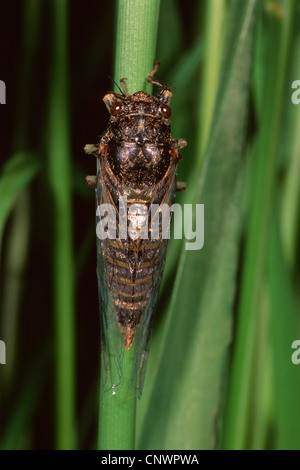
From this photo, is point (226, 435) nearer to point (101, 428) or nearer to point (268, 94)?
point (101, 428)

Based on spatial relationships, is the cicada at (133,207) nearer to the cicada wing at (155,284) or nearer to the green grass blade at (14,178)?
the cicada wing at (155,284)

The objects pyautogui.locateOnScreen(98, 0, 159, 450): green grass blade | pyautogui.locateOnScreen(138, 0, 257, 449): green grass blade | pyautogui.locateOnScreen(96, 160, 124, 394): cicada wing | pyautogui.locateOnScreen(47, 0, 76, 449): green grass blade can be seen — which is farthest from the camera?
pyautogui.locateOnScreen(47, 0, 76, 449): green grass blade

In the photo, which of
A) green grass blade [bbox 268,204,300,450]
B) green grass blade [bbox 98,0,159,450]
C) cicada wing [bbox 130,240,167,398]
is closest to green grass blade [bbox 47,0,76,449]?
cicada wing [bbox 130,240,167,398]

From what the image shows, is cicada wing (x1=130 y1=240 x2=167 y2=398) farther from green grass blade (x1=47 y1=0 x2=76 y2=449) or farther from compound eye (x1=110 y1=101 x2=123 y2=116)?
compound eye (x1=110 y1=101 x2=123 y2=116)

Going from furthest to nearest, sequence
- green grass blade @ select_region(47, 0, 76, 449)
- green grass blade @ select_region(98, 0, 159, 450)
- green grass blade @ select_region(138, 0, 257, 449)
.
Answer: green grass blade @ select_region(47, 0, 76, 449), green grass blade @ select_region(138, 0, 257, 449), green grass blade @ select_region(98, 0, 159, 450)

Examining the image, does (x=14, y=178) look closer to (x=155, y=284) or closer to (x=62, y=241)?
(x=62, y=241)

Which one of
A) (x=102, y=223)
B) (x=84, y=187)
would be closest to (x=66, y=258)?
(x=102, y=223)
